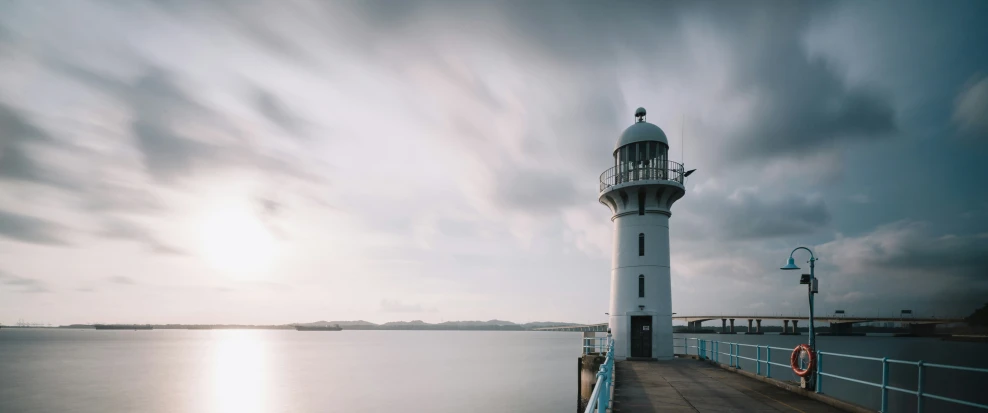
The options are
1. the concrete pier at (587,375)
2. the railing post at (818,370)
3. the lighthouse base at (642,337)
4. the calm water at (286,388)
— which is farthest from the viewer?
the calm water at (286,388)

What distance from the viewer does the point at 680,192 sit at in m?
26.7

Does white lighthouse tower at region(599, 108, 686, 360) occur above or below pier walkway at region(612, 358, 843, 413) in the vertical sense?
above

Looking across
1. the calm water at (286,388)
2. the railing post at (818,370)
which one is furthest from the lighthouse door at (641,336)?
the calm water at (286,388)

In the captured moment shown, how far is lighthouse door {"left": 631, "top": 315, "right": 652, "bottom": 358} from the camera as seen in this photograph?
25797 millimetres

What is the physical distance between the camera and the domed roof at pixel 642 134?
27.1 meters

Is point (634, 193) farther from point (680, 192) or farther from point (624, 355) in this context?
point (624, 355)

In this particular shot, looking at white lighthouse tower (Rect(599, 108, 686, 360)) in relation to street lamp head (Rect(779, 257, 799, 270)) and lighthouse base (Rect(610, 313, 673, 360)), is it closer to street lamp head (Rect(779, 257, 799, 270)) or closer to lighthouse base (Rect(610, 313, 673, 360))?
lighthouse base (Rect(610, 313, 673, 360))

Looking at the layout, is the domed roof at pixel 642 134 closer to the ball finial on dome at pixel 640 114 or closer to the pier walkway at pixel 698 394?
the ball finial on dome at pixel 640 114

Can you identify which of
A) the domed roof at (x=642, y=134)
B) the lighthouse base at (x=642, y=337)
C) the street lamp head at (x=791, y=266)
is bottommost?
the lighthouse base at (x=642, y=337)

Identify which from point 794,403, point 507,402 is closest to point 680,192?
point 794,403

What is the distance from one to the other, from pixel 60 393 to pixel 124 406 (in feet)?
36.0

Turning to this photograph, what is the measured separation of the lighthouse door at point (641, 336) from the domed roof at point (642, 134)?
31.2 ft

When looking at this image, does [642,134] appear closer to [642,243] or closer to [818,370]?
[642,243]

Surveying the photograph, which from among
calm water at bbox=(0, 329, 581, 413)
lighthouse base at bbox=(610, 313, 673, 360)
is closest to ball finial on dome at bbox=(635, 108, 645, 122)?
lighthouse base at bbox=(610, 313, 673, 360)
